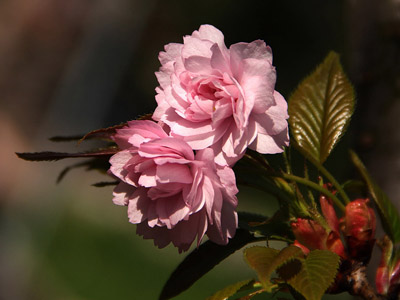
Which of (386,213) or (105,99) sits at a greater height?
(386,213)

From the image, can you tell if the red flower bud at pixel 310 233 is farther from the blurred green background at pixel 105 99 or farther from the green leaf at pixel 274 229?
the blurred green background at pixel 105 99

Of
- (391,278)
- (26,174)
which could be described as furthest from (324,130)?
(26,174)

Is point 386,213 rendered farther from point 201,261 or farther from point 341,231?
point 201,261

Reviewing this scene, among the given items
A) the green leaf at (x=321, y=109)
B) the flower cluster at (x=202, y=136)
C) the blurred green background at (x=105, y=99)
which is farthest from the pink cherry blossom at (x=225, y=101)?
the blurred green background at (x=105, y=99)

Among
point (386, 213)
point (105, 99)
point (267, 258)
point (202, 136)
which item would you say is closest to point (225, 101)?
point (202, 136)

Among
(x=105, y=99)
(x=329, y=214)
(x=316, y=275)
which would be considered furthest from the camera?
(x=105, y=99)

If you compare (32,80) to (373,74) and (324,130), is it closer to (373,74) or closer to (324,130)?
(373,74)
